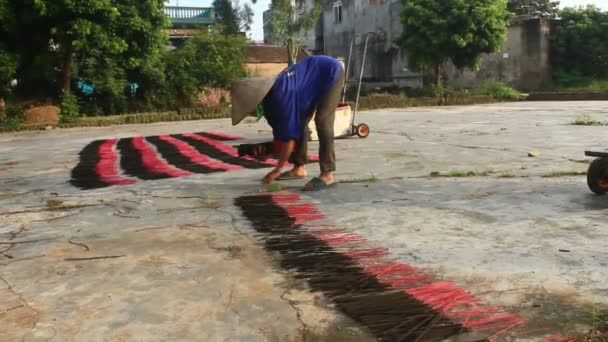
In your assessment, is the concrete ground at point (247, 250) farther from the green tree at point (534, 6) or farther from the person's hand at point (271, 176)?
the green tree at point (534, 6)

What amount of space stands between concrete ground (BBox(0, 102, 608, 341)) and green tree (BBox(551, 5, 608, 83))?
20.5 m

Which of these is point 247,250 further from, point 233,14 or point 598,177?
point 233,14

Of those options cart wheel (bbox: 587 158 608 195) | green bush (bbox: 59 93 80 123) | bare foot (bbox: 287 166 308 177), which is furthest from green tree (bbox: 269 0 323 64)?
cart wheel (bbox: 587 158 608 195)

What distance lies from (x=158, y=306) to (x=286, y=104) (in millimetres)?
2223

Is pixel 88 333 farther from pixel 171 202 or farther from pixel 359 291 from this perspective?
pixel 171 202

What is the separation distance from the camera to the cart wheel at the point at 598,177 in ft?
11.2

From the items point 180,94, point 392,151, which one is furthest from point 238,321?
point 180,94

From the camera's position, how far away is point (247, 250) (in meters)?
2.53

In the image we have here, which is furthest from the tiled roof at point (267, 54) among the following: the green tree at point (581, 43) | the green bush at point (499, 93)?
the green tree at point (581, 43)

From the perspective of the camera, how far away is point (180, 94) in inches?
642

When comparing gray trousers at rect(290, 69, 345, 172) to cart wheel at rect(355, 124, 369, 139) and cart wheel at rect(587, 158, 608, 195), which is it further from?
cart wheel at rect(355, 124, 369, 139)

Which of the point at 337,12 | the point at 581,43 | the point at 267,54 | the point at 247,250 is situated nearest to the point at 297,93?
the point at 247,250

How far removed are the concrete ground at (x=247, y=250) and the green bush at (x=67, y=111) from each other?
9.44 meters

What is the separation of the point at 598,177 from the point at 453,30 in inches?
627
